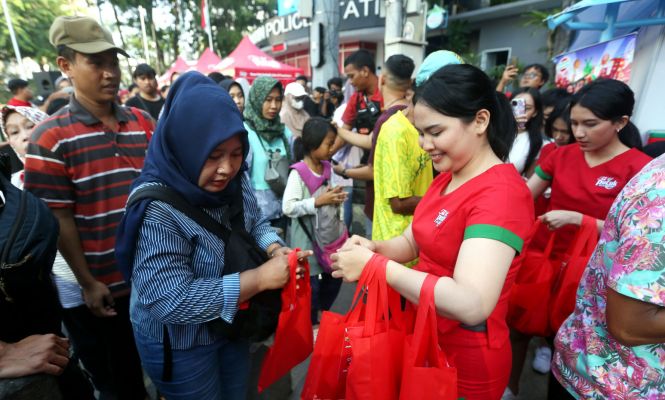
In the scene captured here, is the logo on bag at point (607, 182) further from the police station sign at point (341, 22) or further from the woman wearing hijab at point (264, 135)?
the police station sign at point (341, 22)

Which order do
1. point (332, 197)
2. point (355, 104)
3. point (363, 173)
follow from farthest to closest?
1. point (355, 104)
2. point (363, 173)
3. point (332, 197)

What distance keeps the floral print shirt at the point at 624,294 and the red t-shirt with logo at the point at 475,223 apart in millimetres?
241

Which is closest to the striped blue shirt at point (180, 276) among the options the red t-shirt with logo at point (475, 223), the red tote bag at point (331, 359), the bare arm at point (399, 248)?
the red tote bag at point (331, 359)

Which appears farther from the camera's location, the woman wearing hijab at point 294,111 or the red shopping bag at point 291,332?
the woman wearing hijab at point 294,111

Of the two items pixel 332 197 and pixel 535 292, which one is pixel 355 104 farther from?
pixel 535 292

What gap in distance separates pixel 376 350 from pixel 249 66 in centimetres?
1177

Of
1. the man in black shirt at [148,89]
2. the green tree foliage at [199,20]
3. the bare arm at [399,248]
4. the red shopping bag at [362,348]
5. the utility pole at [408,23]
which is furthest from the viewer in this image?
the green tree foliage at [199,20]

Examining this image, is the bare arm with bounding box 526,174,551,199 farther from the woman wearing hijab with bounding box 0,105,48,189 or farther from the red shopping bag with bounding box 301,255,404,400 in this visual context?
the woman wearing hijab with bounding box 0,105,48,189

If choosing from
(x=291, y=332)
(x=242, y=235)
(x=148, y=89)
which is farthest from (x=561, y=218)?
(x=148, y=89)

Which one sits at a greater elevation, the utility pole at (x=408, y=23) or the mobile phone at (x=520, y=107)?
the utility pole at (x=408, y=23)

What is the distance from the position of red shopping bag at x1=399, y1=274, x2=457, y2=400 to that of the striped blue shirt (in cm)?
67

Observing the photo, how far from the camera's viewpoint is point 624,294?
3.10ft

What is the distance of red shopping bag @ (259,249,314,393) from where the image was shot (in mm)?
1447

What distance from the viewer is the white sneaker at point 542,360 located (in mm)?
2611
